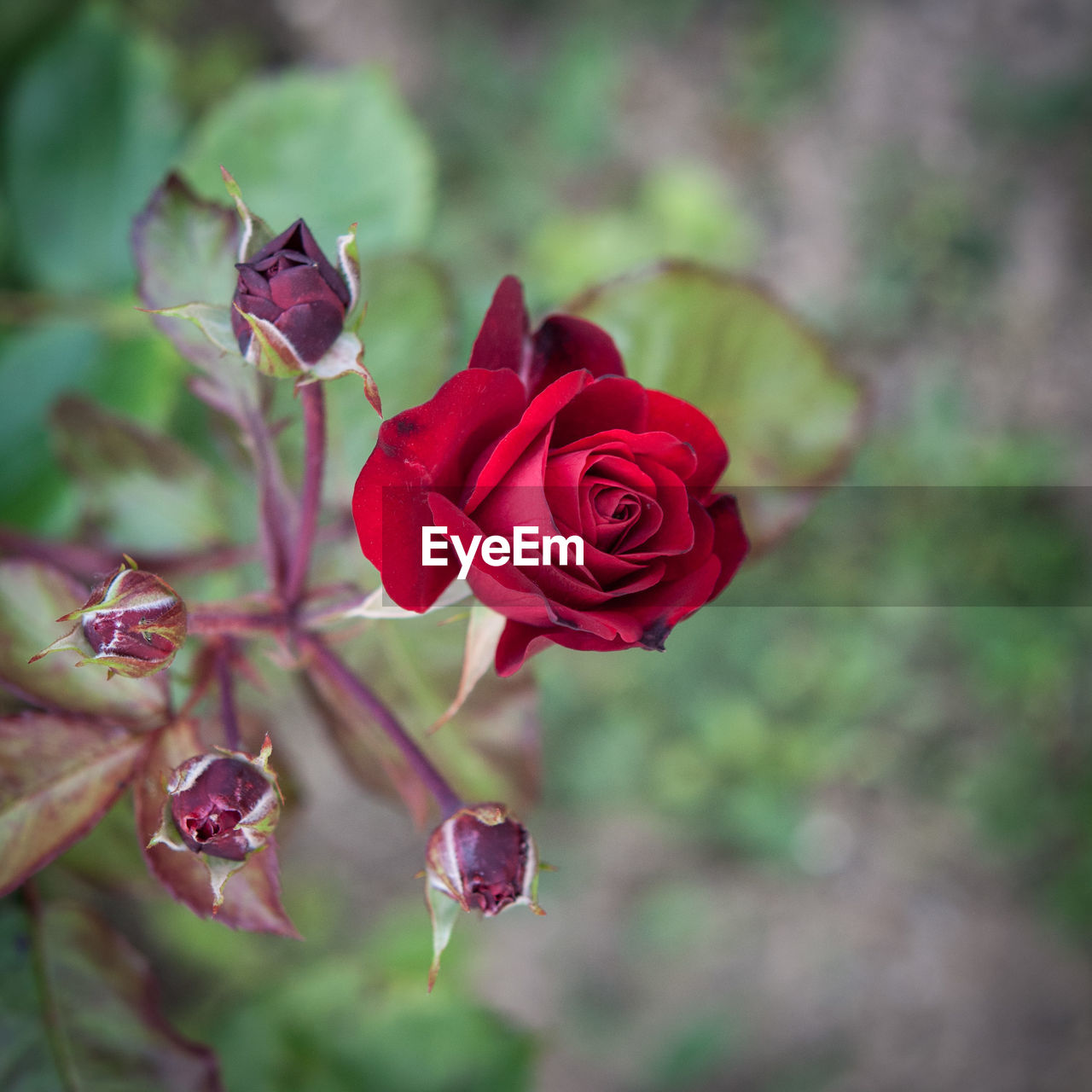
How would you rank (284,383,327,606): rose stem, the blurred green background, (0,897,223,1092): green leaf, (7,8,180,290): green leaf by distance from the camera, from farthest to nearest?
the blurred green background, (7,8,180,290): green leaf, (0,897,223,1092): green leaf, (284,383,327,606): rose stem

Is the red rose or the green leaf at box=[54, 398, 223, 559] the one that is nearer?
the red rose

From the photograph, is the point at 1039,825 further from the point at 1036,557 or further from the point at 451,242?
the point at 451,242

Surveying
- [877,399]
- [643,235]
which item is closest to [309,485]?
[643,235]

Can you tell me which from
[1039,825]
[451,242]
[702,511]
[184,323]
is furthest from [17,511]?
[1039,825]

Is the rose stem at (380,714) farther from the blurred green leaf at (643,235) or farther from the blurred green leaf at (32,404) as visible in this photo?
the blurred green leaf at (643,235)

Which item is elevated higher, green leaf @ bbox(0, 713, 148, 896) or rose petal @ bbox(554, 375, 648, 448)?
rose petal @ bbox(554, 375, 648, 448)

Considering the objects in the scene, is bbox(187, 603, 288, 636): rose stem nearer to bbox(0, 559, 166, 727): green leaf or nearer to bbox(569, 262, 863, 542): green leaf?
bbox(0, 559, 166, 727): green leaf

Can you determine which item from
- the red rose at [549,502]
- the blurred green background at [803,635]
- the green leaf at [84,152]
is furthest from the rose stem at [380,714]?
the blurred green background at [803,635]

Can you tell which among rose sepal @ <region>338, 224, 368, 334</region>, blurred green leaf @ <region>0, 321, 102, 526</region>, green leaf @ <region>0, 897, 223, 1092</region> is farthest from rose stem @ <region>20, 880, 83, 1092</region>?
rose sepal @ <region>338, 224, 368, 334</region>

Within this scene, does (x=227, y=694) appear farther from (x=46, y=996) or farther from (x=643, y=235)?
(x=643, y=235)
